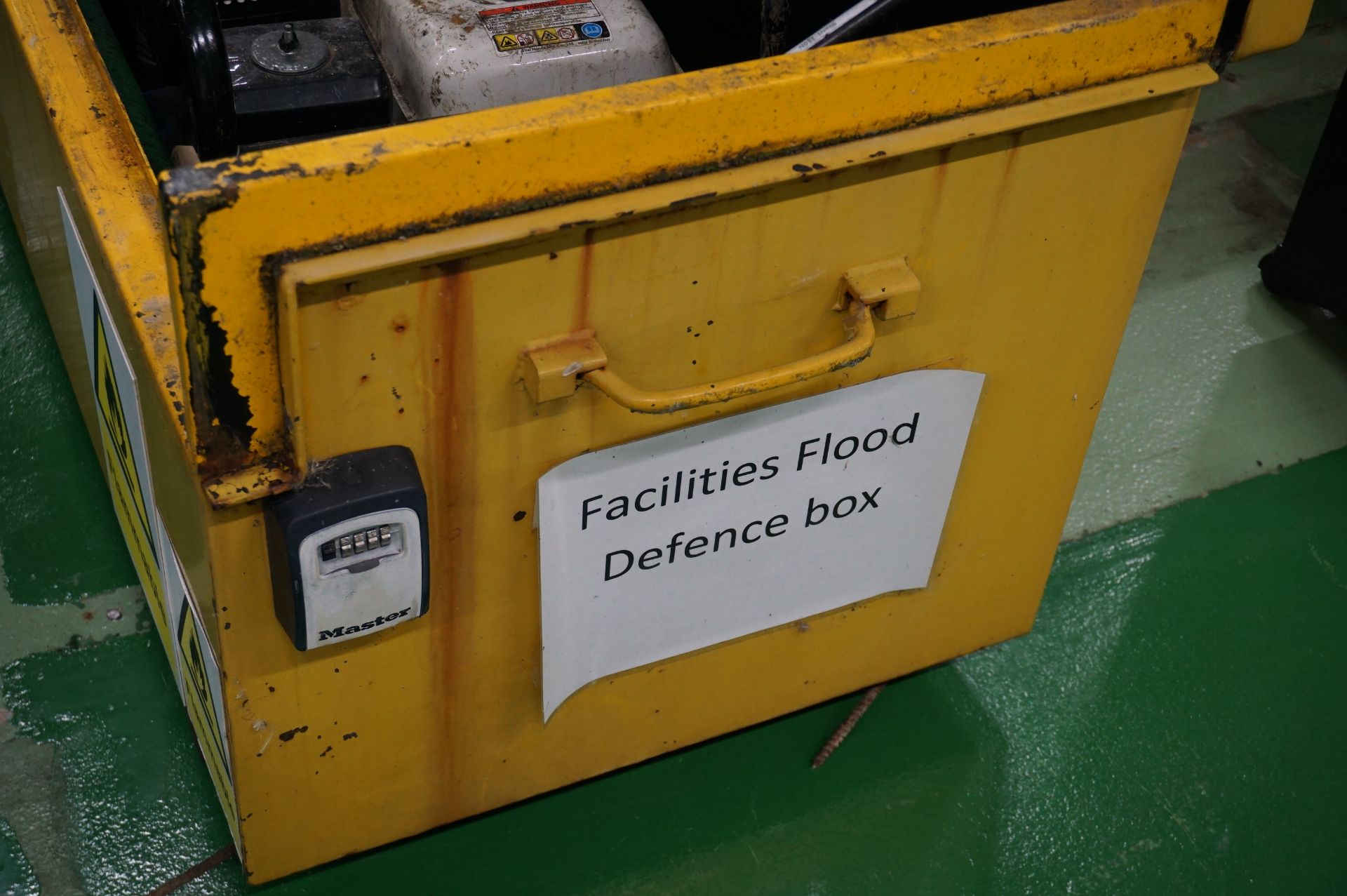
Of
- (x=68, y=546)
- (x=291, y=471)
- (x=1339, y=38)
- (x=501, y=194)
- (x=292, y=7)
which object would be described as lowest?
(x=68, y=546)

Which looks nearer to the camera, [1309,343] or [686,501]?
[686,501]

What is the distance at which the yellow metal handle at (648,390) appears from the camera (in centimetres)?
119

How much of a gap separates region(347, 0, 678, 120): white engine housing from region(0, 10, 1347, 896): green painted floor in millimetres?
953

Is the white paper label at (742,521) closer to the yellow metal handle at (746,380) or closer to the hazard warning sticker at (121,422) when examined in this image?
the yellow metal handle at (746,380)

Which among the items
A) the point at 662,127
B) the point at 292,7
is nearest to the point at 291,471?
the point at 662,127

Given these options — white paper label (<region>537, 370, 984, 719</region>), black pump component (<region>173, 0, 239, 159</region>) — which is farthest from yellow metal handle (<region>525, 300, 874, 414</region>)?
black pump component (<region>173, 0, 239, 159</region>)

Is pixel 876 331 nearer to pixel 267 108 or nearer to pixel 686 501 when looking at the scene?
pixel 686 501

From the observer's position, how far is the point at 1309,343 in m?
2.68

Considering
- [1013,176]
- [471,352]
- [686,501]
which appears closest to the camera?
[471,352]

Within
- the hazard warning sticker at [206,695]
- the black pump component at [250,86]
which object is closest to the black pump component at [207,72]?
the black pump component at [250,86]

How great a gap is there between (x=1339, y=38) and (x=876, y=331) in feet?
9.46

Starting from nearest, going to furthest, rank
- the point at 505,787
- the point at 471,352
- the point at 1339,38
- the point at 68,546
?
the point at 471,352, the point at 505,787, the point at 68,546, the point at 1339,38

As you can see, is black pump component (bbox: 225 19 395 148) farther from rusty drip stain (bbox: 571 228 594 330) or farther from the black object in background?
the black object in background

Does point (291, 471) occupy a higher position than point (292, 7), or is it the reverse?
point (292, 7)
